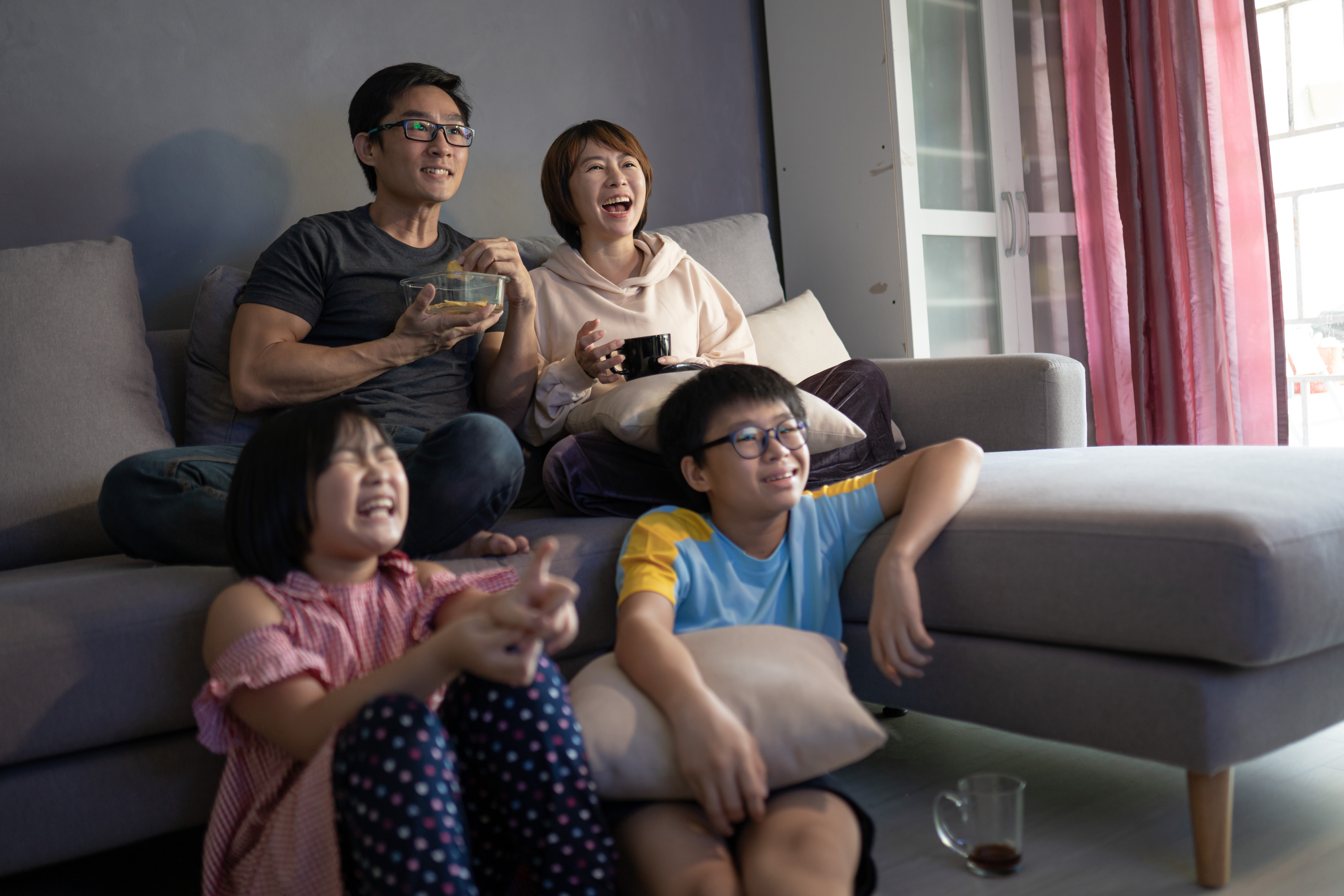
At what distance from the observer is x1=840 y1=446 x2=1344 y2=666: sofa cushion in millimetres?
1050

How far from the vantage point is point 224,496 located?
137 cm

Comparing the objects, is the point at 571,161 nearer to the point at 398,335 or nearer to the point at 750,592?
the point at 398,335

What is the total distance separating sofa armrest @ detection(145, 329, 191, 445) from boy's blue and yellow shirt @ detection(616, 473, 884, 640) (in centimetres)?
96

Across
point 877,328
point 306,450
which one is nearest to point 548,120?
point 877,328

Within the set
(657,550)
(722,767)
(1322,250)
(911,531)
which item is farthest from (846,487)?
(1322,250)

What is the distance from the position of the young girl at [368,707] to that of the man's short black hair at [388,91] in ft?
3.14

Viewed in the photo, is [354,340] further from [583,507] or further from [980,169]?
[980,169]

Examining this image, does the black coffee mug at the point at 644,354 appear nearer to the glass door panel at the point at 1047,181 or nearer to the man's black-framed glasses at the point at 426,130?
the man's black-framed glasses at the point at 426,130

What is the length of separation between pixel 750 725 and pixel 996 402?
1.09m

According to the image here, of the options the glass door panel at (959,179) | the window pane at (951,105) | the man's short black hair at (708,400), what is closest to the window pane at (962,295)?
the glass door panel at (959,179)

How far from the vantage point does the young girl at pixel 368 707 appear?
891 mm

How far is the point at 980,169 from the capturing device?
2902 millimetres

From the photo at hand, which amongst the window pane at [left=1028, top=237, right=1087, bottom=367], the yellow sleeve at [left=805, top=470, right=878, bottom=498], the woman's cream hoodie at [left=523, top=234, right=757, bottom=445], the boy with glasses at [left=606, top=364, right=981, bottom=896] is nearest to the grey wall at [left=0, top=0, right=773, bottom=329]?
the woman's cream hoodie at [left=523, top=234, right=757, bottom=445]

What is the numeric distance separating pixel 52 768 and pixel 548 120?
188cm
